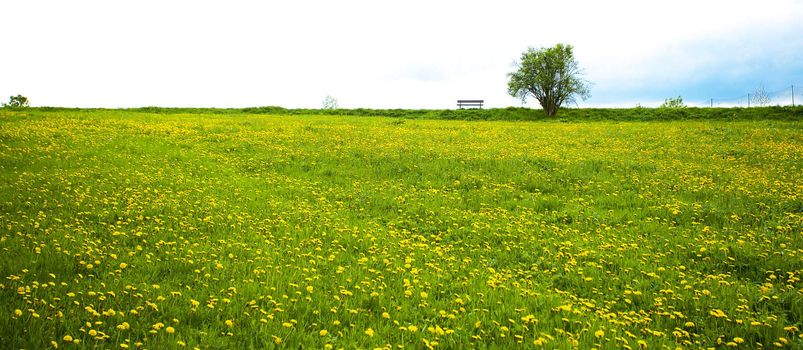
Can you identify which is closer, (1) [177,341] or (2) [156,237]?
(1) [177,341]

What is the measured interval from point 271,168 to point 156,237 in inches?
306

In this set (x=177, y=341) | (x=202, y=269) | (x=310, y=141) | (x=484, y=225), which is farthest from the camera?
(x=310, y=141)

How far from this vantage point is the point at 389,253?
7.93 metres

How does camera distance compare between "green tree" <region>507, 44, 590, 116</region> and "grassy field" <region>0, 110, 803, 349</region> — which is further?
"green tree" <region>507, 44, 590, 116</region>

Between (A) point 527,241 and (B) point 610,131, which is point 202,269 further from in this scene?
(B) point 610,131

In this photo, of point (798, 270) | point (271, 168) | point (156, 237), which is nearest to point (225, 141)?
point (271, 168)

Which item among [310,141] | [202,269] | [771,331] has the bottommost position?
[771,331]

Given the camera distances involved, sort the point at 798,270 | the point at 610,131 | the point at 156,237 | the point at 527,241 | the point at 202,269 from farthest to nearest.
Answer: the point at 610,131
the point at 527,241
the point at 156,237
the point at 798,270
the point at 202,269

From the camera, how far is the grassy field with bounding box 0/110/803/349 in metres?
5.22

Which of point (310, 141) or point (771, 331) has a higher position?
point (310, 141)

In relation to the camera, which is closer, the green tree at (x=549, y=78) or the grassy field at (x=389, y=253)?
the grassy field at (x=389, y=253)

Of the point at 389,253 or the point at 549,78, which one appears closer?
the point at 389,253

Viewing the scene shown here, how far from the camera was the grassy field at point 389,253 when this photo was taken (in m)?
5.22

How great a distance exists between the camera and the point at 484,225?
977 centimetres
